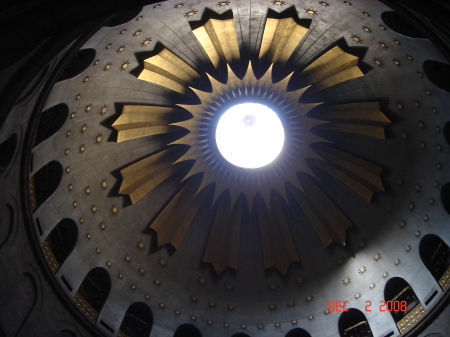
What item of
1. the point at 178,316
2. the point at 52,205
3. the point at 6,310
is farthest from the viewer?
the point at 178,316

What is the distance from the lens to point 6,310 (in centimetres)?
1158

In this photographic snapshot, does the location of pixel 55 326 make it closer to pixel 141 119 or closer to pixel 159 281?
pixel 159 281

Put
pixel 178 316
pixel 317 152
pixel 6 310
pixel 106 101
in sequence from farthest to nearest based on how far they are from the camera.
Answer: pixel 317 152 → pixel 178 316 → pixel 106 101 → pixel 6 310

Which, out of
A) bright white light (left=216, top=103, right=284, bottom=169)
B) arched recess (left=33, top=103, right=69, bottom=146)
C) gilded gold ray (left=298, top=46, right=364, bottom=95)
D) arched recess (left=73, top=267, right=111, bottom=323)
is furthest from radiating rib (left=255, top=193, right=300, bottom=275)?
arched recess (left=33, top=103, right=69, bottom=146)

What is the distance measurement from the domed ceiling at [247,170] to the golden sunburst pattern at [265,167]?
0.19 feet

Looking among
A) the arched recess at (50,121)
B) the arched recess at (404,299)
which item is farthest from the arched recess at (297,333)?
the arched recess at (50,121)

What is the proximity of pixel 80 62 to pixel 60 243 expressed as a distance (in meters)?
6.21

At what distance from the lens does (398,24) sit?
12641 millimetres

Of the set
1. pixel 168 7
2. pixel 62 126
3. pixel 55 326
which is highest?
pixel 168 7

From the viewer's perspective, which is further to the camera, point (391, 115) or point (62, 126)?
point (391, 115)

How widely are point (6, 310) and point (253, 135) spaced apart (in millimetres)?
12968

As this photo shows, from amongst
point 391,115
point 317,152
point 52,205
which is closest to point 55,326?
point 52,205
